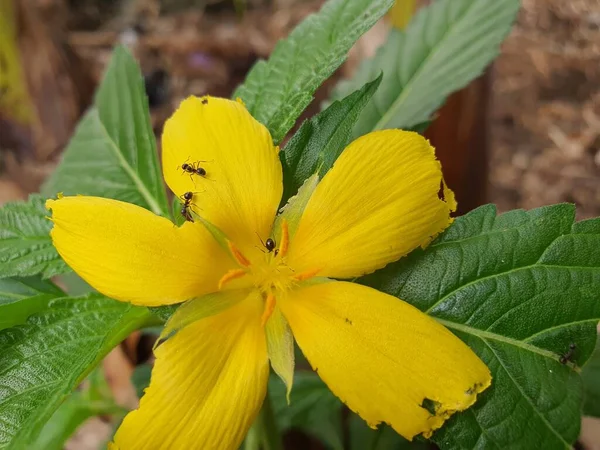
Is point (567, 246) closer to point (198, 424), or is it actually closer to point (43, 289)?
point (198, 424)

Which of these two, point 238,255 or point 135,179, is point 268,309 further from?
point 135,179

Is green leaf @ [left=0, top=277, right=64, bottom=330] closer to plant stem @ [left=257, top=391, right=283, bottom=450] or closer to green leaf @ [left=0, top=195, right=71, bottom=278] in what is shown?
green leaf @ [left=0, top=195, right=71, bottom=278]

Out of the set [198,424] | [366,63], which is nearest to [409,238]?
[198,424]

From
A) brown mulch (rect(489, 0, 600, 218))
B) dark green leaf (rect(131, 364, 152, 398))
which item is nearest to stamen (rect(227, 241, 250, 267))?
dark green leaf (rect(131, 364, 152, 398))

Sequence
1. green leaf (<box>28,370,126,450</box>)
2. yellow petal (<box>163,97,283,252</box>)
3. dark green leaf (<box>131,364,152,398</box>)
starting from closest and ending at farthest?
yellow petal (<box>163,97,283,252</box>) < green leaf (<box>28,370,126,450</box>) < dark green leaf (<box>131,364,152,398</box>)

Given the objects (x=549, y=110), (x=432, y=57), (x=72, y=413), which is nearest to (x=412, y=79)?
(x=432, y=57)

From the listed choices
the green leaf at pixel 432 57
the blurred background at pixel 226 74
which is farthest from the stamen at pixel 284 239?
the blurred background at pixel 226 74
